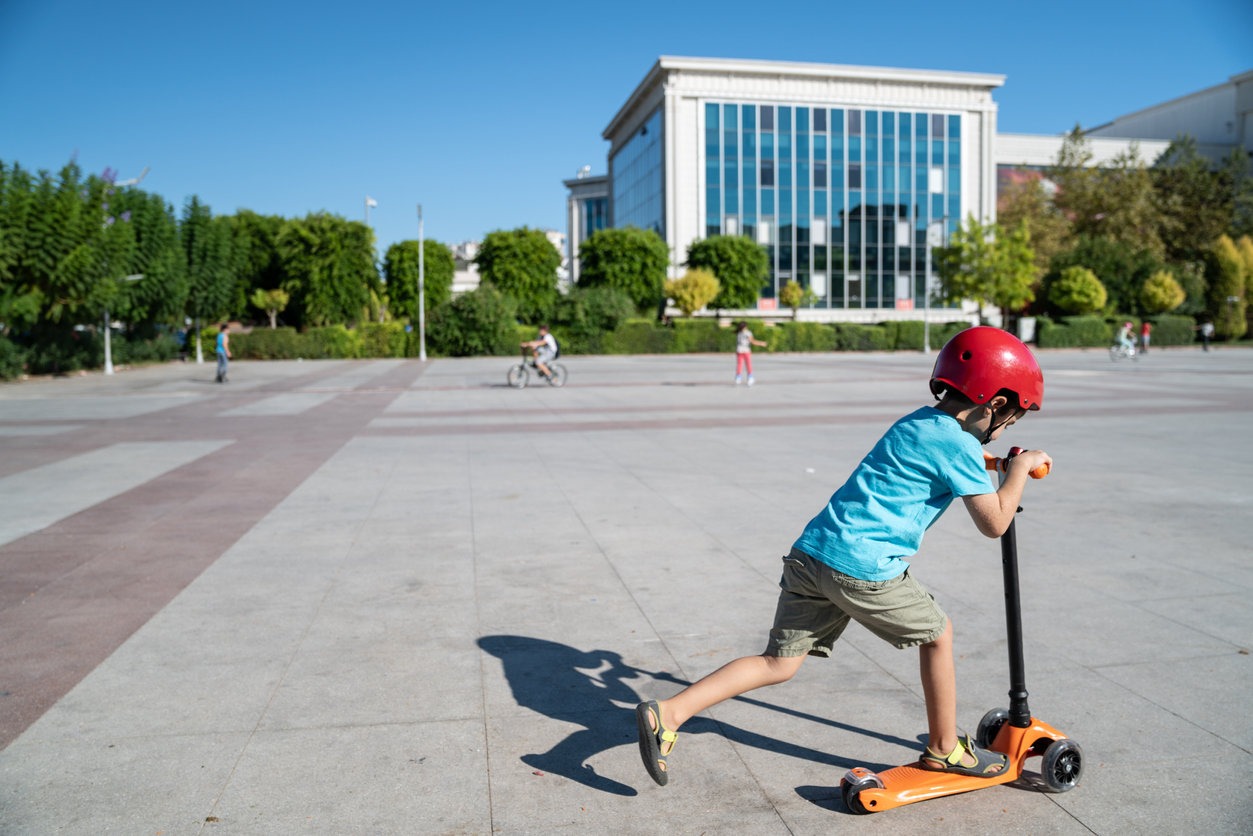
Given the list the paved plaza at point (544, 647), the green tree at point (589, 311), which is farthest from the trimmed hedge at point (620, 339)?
the paved plaza at point (544, 647)

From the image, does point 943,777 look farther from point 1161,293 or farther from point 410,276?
point 1161,293

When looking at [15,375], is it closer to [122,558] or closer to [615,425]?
[615,425]

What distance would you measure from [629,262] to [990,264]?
21.2 meters

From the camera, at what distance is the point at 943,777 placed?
316cm

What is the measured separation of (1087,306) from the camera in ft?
196

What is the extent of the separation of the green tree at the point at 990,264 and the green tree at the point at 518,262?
2464 centimetres

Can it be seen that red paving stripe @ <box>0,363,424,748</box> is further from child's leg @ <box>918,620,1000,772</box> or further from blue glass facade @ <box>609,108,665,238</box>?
blue glass facade @ <box>609,108,665,238</box>

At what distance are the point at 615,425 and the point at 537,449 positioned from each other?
3166 mm

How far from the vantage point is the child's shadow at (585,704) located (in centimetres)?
344

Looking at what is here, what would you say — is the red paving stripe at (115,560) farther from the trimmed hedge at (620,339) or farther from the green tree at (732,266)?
the green tree at (732,266)

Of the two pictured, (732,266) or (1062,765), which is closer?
(1062,765)

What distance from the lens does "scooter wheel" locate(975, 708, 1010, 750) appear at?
3410 millimetres

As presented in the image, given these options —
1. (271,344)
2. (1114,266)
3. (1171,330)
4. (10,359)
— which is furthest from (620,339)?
(1171,330)

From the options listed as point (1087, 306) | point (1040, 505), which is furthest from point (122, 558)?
point (1087, 306)
